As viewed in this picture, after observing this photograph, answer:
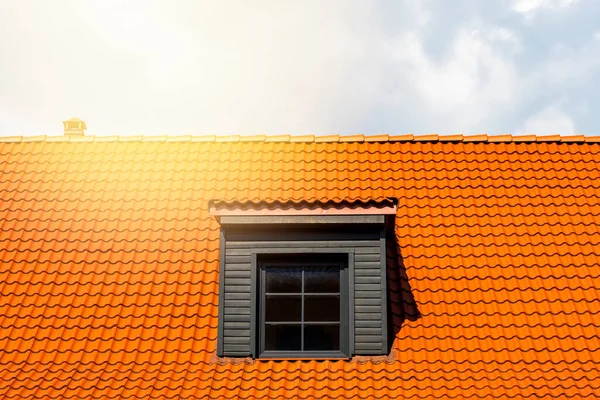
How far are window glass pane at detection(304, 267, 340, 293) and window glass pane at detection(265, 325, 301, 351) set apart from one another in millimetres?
482

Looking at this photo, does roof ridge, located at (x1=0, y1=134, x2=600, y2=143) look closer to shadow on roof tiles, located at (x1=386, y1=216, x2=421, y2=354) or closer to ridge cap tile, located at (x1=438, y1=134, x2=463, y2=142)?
ridge cap tile, located at (x1=438, y1=134, x2=463, y2=142)

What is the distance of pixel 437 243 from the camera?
31.0 feet

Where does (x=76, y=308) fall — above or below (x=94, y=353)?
above

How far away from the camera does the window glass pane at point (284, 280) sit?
834cm

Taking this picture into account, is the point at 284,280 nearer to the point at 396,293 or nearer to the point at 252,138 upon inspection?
the point at 396,293

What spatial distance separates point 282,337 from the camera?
323 inches

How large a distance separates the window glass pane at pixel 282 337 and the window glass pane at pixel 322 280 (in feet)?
1.58

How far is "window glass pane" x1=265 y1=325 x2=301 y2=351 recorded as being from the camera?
816 cm

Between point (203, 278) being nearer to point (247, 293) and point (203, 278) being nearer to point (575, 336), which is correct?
point (247, 293)

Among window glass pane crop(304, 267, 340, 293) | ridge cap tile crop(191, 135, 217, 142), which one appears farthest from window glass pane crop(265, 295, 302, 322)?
ridge cap tile crop(191, 135, 217, 142)

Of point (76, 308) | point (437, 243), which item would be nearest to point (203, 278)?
point (76, 308)

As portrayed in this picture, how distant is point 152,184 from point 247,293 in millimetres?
3230

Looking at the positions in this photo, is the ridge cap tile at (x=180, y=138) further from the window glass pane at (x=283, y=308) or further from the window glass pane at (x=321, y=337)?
the window glass pane at (x=321, y=337)

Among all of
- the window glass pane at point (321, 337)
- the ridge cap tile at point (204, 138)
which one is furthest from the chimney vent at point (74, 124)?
the window glass pane at point (321, 337)
